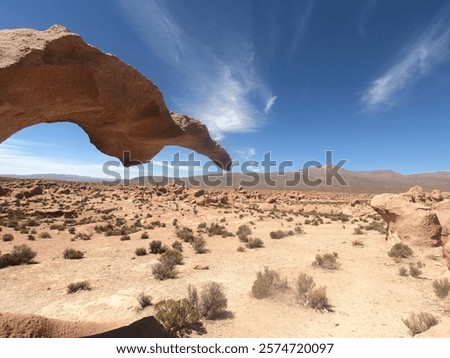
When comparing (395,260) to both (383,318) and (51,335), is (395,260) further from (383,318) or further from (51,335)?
(51,335)

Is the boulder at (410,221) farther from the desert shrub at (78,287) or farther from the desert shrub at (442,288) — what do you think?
the desert shrub at (78,287)

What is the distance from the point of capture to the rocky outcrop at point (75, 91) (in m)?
3.89

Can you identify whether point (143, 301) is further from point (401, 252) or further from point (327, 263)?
point (401, 252)

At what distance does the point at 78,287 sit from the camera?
9.61 m

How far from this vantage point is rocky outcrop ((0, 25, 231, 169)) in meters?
3.89

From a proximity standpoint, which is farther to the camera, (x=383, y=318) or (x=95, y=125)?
(x=383, y=318)

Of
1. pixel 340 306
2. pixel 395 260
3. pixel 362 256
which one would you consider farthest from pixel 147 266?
pixel 395 260

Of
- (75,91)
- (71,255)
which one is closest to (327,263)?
(75,91)

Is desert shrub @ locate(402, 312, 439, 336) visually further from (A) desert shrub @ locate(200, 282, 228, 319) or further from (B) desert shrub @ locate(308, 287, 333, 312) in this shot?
(A) desert shrub @ locate(200, 282, 228, 319)

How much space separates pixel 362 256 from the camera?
13414 millimetres

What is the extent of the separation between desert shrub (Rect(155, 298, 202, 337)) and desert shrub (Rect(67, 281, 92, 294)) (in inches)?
155

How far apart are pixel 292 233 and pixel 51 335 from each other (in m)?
17.6

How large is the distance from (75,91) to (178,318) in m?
5.27

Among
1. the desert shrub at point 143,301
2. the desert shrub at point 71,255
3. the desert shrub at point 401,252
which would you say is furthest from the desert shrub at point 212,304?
the desert shrub at point 401,252
